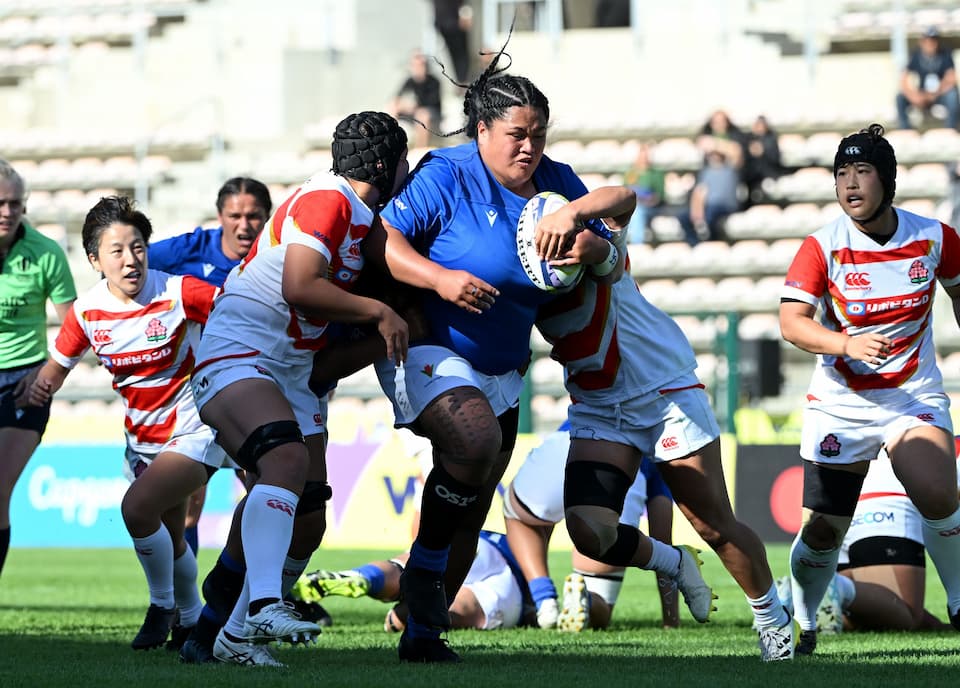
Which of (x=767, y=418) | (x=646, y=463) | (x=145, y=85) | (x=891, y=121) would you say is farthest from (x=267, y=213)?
(x=145, y=85)

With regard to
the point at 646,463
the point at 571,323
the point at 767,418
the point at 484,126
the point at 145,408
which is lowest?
the point at 767,418

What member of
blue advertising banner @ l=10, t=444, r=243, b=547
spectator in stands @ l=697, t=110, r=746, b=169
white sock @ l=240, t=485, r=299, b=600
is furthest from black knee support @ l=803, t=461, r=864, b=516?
spectator in stands @ l=697, t=110, r=746, b=169

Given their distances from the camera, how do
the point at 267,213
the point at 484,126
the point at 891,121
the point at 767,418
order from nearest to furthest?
the point at 484,126 < the point at 267,213 < the point at 767,418 < the point at 891,121

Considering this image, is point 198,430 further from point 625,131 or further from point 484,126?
point 625,131

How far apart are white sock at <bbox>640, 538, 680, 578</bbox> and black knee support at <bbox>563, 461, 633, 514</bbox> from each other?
44 cm

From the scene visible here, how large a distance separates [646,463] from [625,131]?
14650mm

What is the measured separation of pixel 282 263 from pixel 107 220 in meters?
1.75

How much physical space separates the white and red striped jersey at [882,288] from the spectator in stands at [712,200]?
12.8 m

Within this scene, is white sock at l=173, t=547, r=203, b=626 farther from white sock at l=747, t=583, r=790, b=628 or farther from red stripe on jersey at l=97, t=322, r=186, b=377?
white sock at l=747, t=583, r=790, b=628

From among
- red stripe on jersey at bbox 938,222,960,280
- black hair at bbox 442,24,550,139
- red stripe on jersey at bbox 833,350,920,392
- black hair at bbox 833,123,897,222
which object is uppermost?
black hair at bbox 442,24,550,139

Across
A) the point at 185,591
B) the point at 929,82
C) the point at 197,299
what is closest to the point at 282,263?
the point at 197,299

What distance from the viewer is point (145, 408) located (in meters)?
7.24

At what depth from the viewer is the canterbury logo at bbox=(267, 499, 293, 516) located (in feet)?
17.8

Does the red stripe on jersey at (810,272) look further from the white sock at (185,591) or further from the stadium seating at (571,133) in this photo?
the stadium seating at (571,133)
